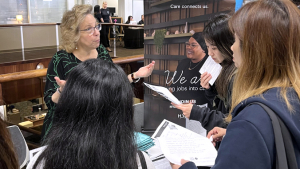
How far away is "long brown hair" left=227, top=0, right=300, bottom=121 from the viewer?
83 centimetres

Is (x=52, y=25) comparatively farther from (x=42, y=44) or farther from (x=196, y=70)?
(x=196, y=70)

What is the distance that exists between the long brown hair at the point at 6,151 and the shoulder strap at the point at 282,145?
0.68m

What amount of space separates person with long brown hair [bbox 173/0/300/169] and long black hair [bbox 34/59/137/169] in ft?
1.10

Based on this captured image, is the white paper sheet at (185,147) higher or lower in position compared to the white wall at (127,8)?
lower

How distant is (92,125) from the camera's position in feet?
2.99

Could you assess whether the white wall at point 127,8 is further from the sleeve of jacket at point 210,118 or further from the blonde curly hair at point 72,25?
the sleeve of jacket at point 210,118

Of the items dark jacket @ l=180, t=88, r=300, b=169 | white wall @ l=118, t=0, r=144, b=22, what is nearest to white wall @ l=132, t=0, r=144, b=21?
white wall @ l=118, t=0, r=144, b=22

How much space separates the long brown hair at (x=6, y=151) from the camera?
0.63 metres

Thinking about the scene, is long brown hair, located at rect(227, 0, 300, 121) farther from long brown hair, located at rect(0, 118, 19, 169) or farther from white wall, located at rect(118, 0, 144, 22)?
white wall, located at rect(118, 0, 144, 22)

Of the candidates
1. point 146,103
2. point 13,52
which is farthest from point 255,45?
point 13,52

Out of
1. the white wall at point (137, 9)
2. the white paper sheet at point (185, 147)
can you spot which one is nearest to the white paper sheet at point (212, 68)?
the white paper sheet at point (185, 147)

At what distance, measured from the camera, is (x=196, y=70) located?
2.34 m

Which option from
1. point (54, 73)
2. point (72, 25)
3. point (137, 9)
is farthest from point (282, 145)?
point (137, 9)

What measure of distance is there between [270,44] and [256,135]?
289 mm
